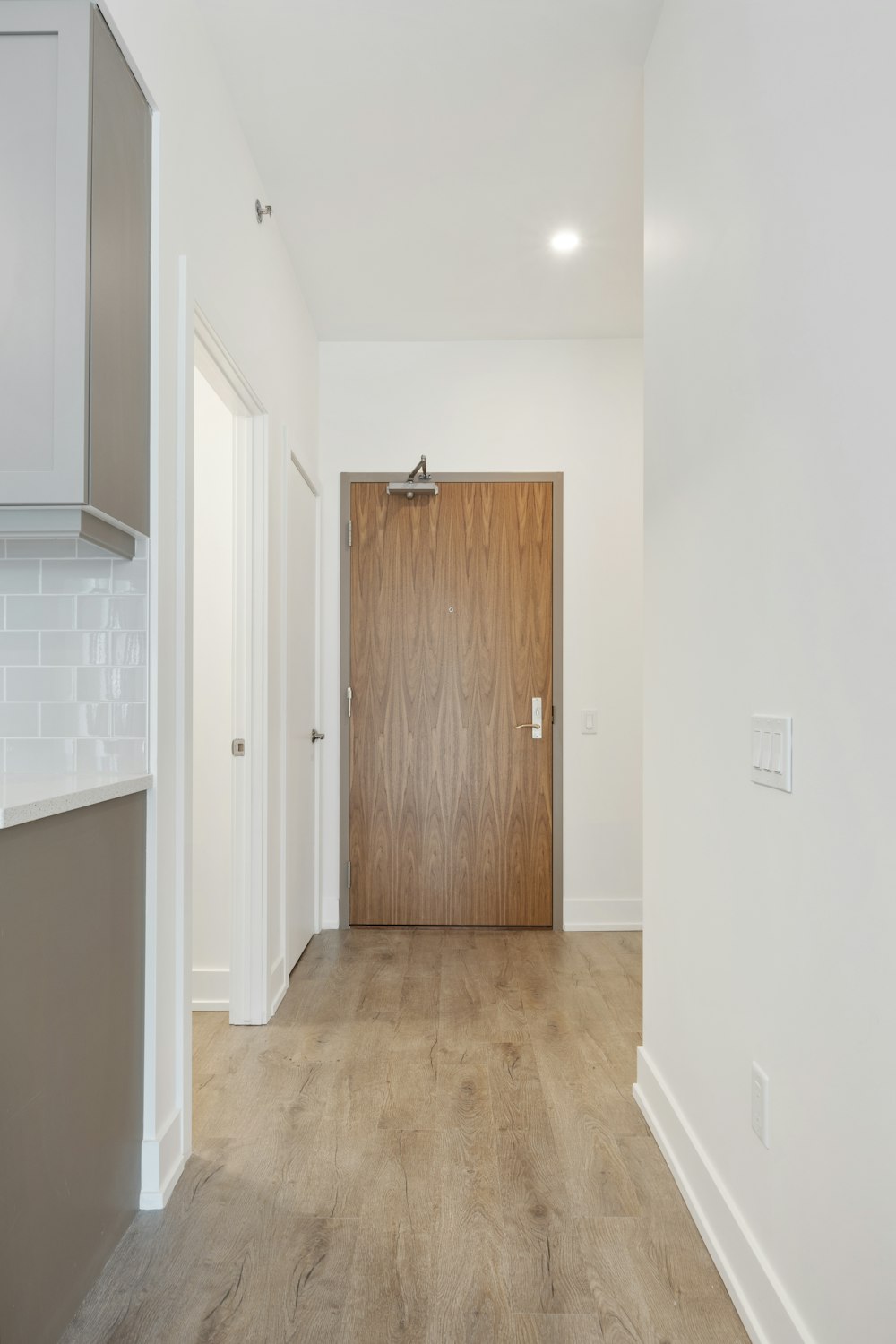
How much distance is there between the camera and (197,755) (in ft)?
10.7

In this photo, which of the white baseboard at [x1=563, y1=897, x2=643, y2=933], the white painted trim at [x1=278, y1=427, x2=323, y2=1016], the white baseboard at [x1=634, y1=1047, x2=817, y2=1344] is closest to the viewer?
the white baseboard at [x1=634, y1=1047, x2=817, y2=1344]

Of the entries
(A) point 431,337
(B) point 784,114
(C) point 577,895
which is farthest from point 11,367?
(C) point 577,895

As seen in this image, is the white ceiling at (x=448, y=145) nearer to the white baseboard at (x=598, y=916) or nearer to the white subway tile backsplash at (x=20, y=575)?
the white subway tile backsplash at (x=20, y=575)

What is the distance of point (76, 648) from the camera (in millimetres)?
1829

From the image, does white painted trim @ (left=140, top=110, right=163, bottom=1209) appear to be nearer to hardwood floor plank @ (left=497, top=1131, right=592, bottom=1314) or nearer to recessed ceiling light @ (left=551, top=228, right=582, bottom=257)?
hardwood floor plank @ (left=497, top=1131, right=592, bottom=1314)

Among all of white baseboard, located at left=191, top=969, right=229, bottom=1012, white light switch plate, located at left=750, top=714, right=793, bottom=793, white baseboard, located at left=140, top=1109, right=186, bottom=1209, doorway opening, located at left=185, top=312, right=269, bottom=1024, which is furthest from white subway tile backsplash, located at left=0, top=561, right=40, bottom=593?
white baseboard, located at left=191, top=969, right=229, bottom=1012

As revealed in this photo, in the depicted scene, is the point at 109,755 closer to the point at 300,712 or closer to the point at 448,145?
the point at 300,712

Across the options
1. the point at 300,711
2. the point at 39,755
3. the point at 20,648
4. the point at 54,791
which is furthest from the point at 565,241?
the point at 54,791

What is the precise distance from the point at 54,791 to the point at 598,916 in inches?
126

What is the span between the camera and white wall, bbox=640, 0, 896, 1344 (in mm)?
1119

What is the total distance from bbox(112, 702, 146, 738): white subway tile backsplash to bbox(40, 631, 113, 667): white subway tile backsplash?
0.32ft

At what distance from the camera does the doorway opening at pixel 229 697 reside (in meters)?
2.96

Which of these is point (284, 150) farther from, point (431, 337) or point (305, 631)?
point (305, 631)

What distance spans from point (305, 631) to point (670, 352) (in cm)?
216
